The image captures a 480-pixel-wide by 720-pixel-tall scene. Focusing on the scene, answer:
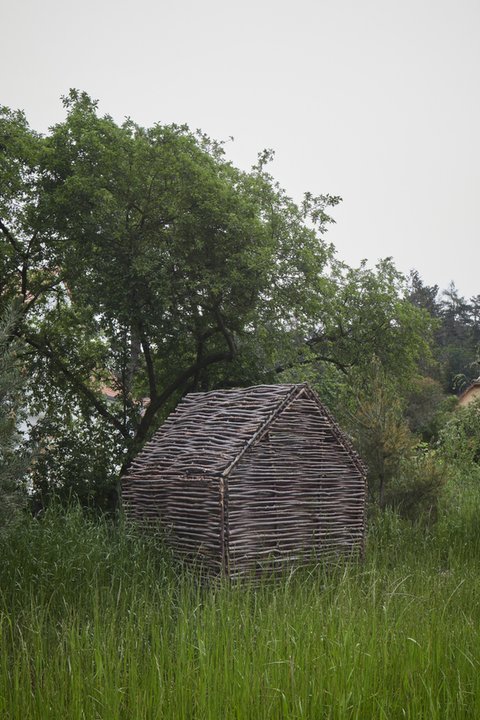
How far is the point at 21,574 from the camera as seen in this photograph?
7766 millimetres

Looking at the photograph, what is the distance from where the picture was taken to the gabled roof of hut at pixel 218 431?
821 cm

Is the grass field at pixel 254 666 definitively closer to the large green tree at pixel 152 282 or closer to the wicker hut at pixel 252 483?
the wicker hut at pixel 252 483

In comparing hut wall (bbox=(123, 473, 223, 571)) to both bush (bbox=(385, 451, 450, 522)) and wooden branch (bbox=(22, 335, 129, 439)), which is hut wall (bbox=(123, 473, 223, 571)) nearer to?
bush (bbox=(385, 451, 450, 522))

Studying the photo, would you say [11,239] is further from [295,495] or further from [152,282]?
[295,495]

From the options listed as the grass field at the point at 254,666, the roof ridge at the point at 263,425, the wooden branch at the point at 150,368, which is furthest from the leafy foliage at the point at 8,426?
the wooden branch at the point at 150,368

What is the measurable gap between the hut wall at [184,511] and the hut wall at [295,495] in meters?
0.18

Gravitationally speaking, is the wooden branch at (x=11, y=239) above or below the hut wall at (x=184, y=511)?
above

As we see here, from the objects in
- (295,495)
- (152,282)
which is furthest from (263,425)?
(152,282)

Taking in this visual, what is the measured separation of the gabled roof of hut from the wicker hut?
13 millimetres

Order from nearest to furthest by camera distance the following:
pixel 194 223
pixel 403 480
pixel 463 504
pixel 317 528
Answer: pixel 317 528
pixel 403 480
pixel 463 504
pixel 194 223

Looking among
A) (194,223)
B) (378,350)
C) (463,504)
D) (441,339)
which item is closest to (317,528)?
(463,504)

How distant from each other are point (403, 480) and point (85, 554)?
19.5 ft

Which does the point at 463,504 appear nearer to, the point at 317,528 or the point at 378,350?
the point at 378,350

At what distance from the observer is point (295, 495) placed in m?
8.59
